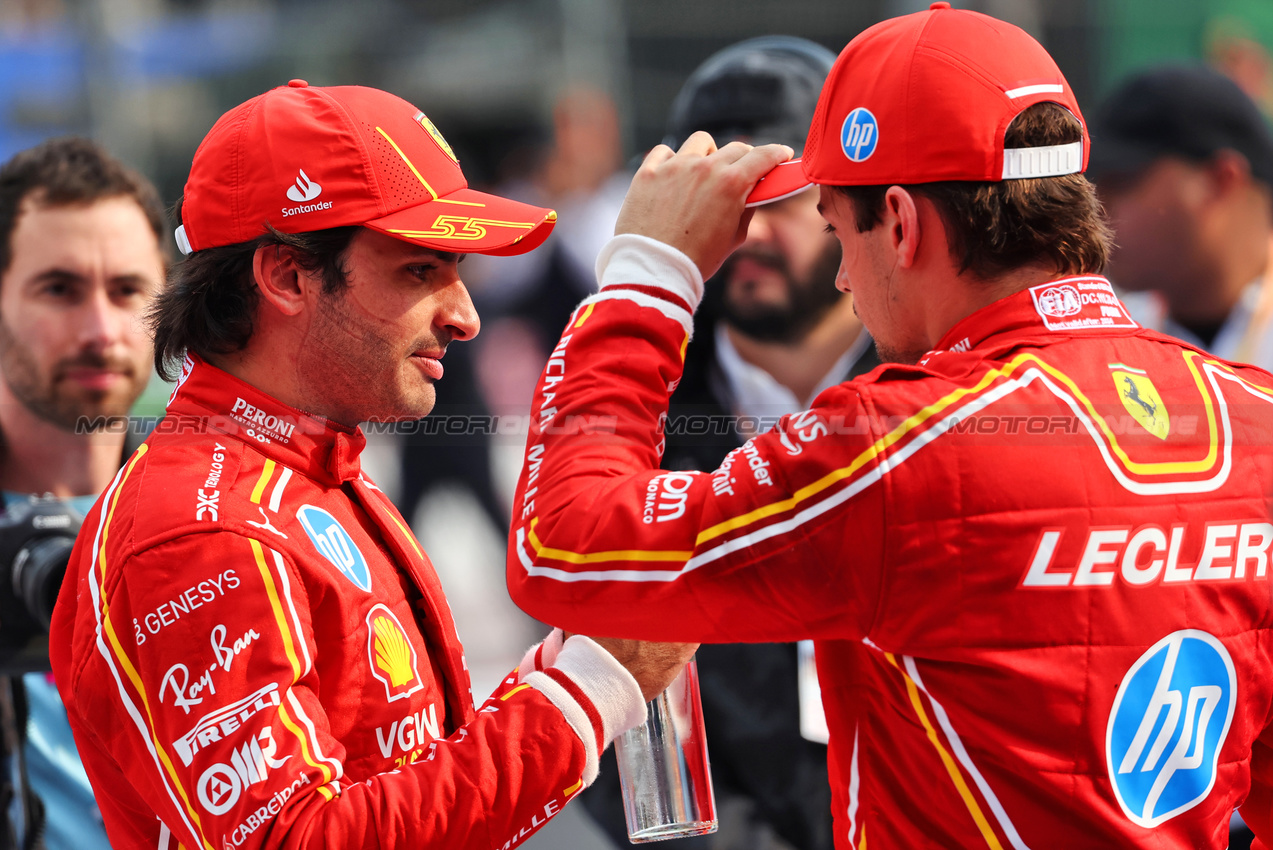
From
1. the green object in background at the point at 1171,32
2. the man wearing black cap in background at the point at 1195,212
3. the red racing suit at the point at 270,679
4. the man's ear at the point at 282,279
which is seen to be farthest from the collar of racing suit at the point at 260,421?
the green object in background at the point at 1171,32

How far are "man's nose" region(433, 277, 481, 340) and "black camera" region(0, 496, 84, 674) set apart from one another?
3.34 feet

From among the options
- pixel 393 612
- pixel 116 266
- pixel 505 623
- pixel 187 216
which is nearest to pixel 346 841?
pixel 393 612

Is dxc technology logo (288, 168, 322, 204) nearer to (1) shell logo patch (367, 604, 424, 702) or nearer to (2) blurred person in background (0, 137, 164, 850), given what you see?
(1) shell logo patch (367, 604, 424, 702)

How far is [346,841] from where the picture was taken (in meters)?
1.57

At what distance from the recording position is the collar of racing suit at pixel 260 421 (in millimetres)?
1922

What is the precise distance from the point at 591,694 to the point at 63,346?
2014 mm

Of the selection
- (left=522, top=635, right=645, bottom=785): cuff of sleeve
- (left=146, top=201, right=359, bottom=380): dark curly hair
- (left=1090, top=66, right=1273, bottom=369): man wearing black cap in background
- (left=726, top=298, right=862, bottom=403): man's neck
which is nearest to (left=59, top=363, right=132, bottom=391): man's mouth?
(left=146, top=201, right=359, bottom=380): dark curly hair

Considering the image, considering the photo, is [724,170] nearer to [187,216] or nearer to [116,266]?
[187,216]

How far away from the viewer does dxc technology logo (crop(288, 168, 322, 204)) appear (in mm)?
1908

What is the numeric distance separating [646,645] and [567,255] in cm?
510

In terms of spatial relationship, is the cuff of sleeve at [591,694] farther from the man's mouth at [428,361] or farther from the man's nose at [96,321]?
the man's nose at [96,321]

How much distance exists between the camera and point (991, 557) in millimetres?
1493

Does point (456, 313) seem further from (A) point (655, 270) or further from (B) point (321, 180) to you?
(A) point (655, 270)

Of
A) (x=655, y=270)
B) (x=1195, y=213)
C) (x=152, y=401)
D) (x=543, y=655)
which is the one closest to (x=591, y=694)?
(x=543, y=655)
